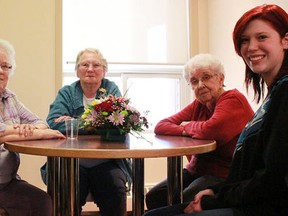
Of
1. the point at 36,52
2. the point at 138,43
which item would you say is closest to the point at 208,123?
the point at 138,43

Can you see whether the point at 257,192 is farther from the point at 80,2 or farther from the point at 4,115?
the point at 80,2

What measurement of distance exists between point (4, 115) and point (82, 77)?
23.1 inches

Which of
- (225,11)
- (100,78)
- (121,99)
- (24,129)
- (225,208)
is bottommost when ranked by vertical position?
(225,208)

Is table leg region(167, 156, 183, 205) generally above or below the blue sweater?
below

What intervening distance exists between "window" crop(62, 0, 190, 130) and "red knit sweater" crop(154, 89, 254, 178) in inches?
55.3

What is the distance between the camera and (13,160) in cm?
174

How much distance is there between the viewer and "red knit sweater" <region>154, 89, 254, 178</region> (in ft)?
5.36

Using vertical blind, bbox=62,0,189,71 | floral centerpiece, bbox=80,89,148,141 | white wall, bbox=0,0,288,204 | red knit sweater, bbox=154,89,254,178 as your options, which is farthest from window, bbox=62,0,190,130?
floral centerpiece, bbox=80,89,148,141

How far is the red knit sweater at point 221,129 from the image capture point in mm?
1634

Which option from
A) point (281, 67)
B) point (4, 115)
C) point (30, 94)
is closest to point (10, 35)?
point (30, 94)

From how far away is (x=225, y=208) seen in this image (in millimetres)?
1045

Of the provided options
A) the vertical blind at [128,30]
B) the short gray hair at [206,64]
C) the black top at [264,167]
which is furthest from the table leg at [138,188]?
the vertical blind at [128,30]

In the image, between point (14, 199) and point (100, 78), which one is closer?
point (14, 199)

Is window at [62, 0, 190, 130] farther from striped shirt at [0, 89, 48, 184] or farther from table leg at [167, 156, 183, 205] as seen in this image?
table leg at [167, 156, 183, 205]
